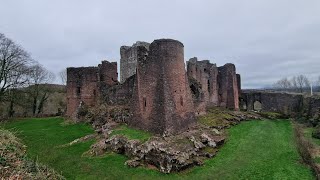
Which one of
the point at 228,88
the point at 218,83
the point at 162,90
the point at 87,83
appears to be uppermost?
the point at 218,83

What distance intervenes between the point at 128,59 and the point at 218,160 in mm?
19350

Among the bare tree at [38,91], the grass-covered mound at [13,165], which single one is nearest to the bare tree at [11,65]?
the bare tree at [38,91]

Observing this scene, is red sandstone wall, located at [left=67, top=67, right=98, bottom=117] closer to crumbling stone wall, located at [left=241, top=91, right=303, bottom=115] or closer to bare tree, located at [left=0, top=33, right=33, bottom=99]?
bare tree, located at [left=0, top=33, right=33, bottom=99]

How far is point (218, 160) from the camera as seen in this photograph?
18219 mm

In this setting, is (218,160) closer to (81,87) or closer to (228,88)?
(81,87)

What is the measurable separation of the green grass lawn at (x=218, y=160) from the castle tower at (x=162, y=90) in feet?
12.1

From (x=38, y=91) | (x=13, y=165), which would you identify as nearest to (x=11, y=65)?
(x=38, y=91)

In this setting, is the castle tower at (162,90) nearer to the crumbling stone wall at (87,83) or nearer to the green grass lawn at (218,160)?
the green grass lawn at (218,160)

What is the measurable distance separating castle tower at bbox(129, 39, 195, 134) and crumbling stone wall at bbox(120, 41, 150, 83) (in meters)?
10.7

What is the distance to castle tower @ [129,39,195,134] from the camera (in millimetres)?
20969

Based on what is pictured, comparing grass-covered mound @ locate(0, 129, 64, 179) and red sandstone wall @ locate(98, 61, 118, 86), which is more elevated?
red sandstone wall @ locate(98, 61, 118, 86)

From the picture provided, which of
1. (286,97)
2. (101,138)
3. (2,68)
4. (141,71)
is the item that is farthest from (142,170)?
(286,97)

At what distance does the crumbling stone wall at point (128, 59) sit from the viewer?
33.5 meters

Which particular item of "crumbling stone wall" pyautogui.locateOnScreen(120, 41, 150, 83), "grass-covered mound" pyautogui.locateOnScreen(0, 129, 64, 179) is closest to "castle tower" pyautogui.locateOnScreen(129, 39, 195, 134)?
"crumbling stone wall" pyautogui.locateOnScreen(120, 41, 150, 83)
